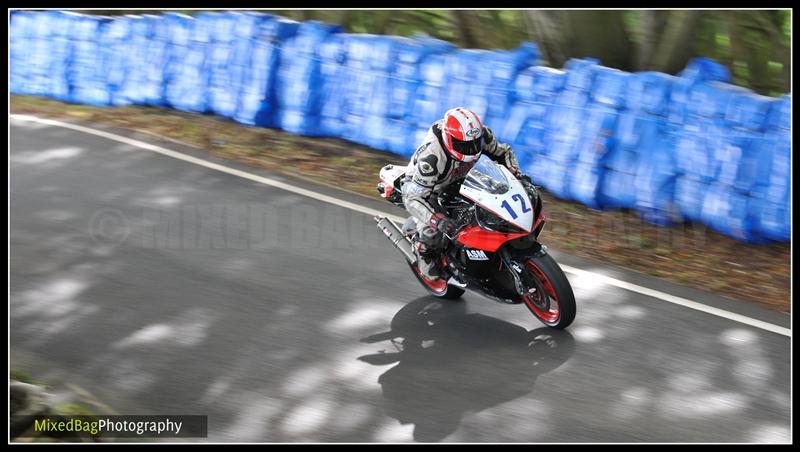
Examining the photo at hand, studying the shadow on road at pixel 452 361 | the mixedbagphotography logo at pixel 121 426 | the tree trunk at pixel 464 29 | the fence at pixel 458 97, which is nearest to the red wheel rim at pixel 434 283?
the shadow on road at pixel 452 361

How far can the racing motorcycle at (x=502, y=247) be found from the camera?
720 centimetres

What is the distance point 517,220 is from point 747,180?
12.7 ft

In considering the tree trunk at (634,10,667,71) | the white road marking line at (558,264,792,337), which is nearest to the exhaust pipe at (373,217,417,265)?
the white road marking line at (558,264,792,337)

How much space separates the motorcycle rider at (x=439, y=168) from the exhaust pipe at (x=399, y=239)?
0.86ft

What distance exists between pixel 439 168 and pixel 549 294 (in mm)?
1476

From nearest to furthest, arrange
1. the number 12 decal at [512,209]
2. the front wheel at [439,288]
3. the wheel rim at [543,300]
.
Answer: the number 12 decal at [512,209] → the wheel rim at [543,300] → the front wheel at [439,288]

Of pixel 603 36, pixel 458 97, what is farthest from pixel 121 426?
pixel 603 36

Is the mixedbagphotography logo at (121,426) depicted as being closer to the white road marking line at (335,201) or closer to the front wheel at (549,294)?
the front wheel at (549,294)

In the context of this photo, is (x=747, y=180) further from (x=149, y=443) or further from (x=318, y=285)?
(x=149, y=443)

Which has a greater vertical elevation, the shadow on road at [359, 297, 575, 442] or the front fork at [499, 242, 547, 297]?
the front fork at [499, 242, 547, 297]

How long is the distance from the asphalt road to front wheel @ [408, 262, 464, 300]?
113 mm

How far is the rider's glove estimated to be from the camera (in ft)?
24.7

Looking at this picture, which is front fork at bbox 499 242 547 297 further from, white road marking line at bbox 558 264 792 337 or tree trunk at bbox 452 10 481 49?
tree trunk at bbox 452 10 481 49
